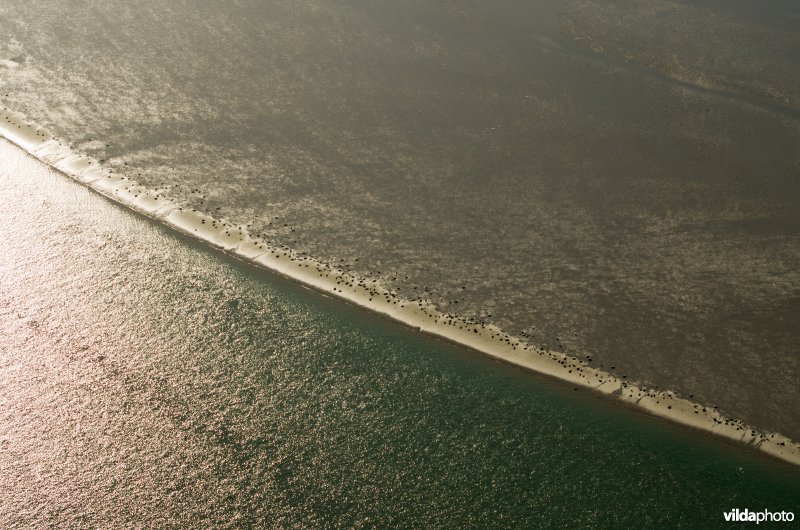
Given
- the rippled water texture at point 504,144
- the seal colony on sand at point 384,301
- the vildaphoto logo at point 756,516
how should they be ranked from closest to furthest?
the vildaphoto logo at point 756,516 → the seal colony on sand at point 384,301 → the rippled water texture at point 504,144

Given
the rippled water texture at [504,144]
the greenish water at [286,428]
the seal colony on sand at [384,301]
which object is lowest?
the greenish water at [286,428]

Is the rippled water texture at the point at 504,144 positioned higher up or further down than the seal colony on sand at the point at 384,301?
higher up

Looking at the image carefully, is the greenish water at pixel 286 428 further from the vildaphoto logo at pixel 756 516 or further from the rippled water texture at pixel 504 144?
the rippled water texture at pixel 504 144

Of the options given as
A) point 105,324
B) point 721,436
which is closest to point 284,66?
point 105,324

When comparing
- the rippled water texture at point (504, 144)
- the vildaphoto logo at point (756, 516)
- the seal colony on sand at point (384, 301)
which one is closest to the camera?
the vildaphoto logo at point (756, 516)

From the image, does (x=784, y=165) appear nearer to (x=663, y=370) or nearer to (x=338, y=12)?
(x=663, y=370)

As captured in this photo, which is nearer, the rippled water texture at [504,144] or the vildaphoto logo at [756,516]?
the vildaphoto logo at [756,516]

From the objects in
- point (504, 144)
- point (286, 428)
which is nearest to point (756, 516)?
point (286, 428)

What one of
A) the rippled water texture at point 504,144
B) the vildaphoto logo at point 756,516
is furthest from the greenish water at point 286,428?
the rippled water texture at point 504,144
